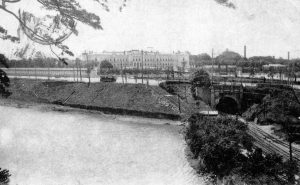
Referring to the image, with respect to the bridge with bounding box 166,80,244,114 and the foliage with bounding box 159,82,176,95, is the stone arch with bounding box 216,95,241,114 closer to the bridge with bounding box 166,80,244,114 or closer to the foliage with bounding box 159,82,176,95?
the bridge with bounding box 166,80,244,114

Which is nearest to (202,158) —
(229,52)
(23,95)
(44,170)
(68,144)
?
(44,170)

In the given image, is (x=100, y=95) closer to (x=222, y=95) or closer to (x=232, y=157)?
(x=222, y=95)

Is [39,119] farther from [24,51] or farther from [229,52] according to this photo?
[229,52]

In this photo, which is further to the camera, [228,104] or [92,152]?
[228,104]

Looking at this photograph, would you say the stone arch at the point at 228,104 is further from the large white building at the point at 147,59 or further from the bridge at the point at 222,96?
the large white building at the point at 147,59

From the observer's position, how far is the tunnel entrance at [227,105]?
126 ft

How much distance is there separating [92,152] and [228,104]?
24.9 metres

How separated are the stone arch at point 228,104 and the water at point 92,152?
41.4ft

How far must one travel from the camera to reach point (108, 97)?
126ft

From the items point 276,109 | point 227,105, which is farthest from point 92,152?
point 227,105

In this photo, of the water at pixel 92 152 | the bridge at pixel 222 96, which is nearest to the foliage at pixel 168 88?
the bridge at pixel 222 96

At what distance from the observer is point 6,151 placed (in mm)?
19500

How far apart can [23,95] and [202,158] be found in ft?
123

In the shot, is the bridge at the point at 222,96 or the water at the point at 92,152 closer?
the water at the point at 92,152
